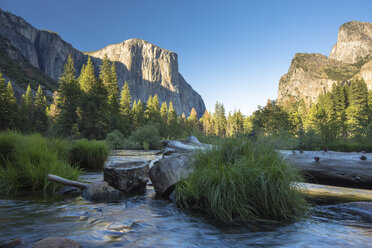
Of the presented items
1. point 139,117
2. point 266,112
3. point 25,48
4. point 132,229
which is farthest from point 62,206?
point 25,48

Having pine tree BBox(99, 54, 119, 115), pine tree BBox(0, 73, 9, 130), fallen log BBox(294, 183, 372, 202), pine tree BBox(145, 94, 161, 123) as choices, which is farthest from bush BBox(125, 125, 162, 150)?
pine tree BBox(145, 94, 161, 123)

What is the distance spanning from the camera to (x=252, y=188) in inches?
119

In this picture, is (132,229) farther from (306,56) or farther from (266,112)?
(306,56)

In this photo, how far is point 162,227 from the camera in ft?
9.05

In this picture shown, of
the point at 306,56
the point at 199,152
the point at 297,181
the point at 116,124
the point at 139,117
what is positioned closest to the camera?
the point at 297,181

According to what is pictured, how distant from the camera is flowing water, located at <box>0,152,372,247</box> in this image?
231 cm

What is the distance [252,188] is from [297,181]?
870 mm

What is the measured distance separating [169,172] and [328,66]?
176305mm

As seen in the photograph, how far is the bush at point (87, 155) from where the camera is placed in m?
7.83

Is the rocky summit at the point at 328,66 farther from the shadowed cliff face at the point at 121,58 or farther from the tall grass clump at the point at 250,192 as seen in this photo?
the tall grass clump at the point at 250,192

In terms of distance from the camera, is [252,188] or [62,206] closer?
[252,188]

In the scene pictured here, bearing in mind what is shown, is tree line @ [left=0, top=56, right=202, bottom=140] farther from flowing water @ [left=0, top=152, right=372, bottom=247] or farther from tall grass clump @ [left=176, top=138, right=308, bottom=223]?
tall grass clump @ [left=176, top=138, right=308, bottom=223]

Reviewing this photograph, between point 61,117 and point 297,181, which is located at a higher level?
point 61,117

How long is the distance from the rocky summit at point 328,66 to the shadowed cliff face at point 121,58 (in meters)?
90.9
